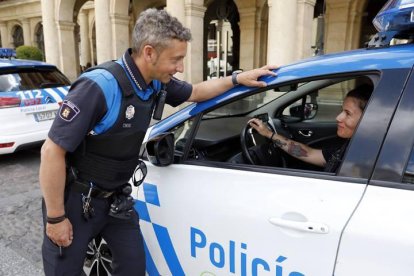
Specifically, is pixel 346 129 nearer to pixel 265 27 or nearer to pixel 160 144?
pixel 160 144

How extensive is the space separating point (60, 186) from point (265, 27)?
14069mm

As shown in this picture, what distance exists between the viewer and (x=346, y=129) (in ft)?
5.72

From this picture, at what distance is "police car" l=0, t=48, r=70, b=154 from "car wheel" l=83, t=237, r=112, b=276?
3.53 meters

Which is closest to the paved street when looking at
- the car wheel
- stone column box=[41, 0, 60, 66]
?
the car wheel

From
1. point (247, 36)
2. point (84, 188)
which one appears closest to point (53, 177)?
point (84, 188)

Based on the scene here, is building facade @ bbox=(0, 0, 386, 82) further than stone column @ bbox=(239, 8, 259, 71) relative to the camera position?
No

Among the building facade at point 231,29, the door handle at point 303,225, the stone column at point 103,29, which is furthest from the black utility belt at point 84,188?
the stone column at point 103,29

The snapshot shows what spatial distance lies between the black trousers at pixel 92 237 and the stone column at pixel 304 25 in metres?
6.95

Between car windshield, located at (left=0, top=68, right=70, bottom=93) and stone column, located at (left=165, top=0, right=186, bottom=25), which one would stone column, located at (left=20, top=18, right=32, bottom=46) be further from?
car windshield, located at (left=0, top=68, right=70, bottom=93)

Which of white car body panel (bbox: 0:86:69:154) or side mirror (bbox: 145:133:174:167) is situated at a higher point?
side mirror (bbox: 145:133:174:167)

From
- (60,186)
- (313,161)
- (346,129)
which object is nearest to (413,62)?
(346,129)

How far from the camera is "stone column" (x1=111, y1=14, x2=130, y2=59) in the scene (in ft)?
38.0

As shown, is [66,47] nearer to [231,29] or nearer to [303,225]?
[231,29]

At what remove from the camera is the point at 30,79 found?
5.46m
